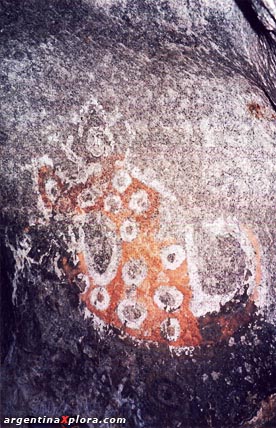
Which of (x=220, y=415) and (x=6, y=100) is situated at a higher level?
(x=6, y=100)

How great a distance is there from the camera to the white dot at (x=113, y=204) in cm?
109

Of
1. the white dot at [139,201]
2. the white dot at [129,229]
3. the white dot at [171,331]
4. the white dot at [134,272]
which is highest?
the white dot at [139,201]

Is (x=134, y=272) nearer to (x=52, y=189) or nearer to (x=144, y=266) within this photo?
(x=144, y=266)

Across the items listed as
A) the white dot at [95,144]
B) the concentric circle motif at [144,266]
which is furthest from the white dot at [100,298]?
the white dot at [95,144]

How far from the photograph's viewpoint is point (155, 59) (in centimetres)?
97

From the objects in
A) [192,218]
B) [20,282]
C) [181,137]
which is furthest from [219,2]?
[20,282]

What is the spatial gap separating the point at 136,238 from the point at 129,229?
3 cm

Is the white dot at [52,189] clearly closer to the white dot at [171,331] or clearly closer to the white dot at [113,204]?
the white dot at [113,204]

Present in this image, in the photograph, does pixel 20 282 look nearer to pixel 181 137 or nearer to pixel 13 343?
pixel 13 343

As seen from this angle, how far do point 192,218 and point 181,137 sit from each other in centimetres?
20

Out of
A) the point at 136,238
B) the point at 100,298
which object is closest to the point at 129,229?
the point at 136,238

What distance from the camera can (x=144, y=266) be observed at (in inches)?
43.3

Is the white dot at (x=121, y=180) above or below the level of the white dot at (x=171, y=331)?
above

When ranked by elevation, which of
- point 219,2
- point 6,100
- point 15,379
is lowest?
point 15,379
